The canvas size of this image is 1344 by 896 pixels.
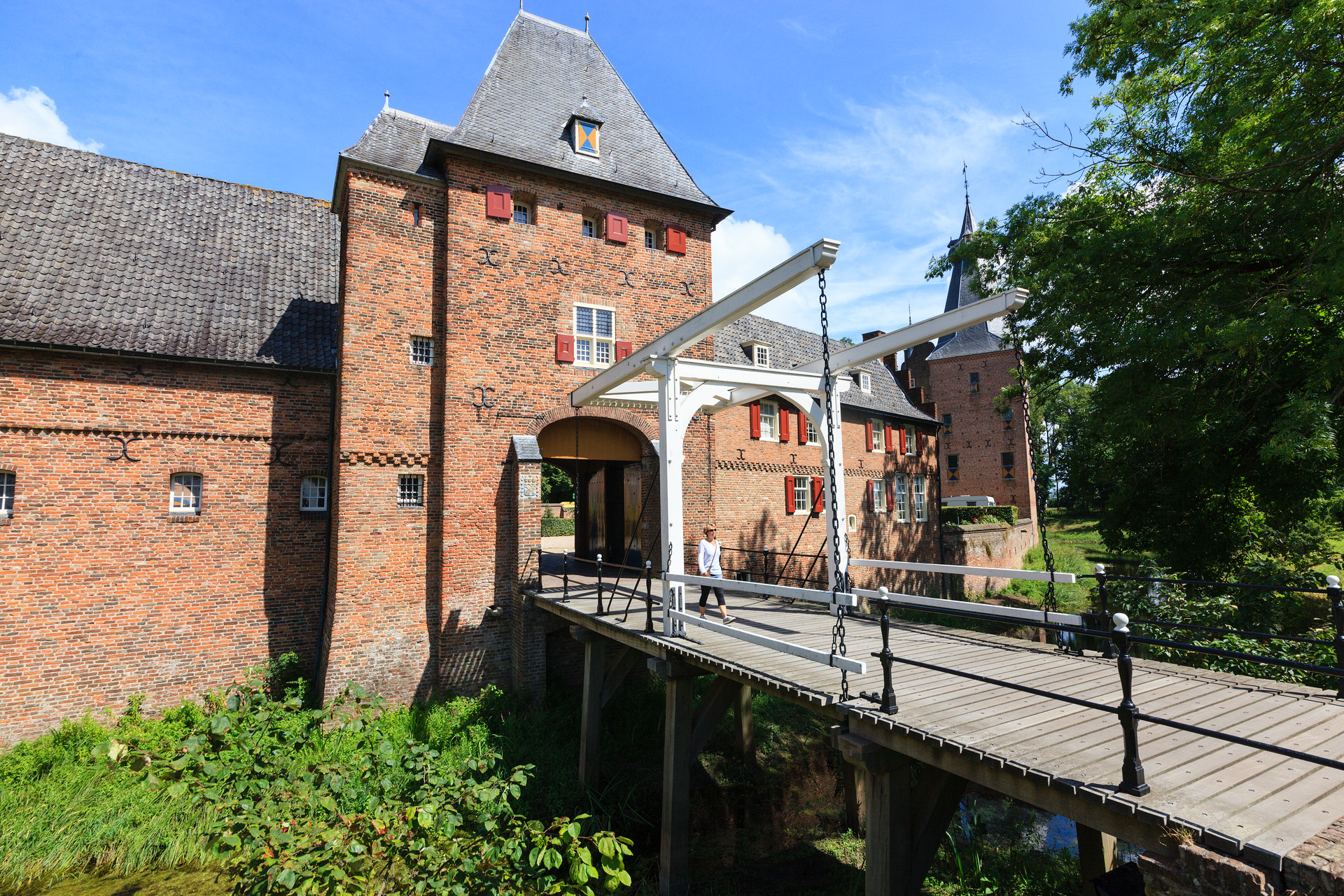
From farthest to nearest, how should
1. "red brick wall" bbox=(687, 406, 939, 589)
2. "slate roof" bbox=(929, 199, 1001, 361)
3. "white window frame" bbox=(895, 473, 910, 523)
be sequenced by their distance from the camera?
"slate roof" bbox=(929, 199, 1001, 361) → "white window frame" bbox=(895, 473, 910, 523) → "red brick wall" bbox=(687, 406, 939, 589)

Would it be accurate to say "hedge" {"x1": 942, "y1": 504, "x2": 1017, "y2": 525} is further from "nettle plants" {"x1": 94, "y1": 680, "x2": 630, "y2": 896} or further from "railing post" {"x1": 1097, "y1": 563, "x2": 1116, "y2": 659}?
"nettle plants" {"x1": 94, "y1": 680, "x2": 630, "y2": 896}

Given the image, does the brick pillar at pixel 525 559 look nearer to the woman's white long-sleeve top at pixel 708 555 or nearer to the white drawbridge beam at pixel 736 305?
the white drawbridge beam at pixel 736 305

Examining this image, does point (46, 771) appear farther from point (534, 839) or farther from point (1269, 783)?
point (1269, 783)

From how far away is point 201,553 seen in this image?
10336 mm

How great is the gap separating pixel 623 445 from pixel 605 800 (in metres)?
6.21

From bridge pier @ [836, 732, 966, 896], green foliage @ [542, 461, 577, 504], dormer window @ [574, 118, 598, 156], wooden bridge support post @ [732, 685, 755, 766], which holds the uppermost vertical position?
dormer window @ [574, 118, 598, 156]

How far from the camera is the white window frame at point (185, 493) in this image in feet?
33.9

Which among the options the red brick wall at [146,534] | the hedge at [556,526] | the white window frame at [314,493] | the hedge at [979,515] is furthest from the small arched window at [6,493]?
the hedge at [556,526]

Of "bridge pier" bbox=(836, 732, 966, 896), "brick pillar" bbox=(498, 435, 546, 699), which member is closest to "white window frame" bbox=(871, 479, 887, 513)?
"brick pillar" bbox=(498, 435, 546, 699)

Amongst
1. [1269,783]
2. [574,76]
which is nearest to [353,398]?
[574,76]

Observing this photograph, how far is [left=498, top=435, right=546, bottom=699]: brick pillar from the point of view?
1055 cm

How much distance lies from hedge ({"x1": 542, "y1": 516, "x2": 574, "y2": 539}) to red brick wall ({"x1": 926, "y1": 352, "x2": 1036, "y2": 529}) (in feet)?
63.8

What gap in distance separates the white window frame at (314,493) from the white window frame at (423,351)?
2.65 m

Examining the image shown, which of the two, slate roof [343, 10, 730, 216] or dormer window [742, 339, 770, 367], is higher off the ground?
slate roof [343, 10, 730, 216]
